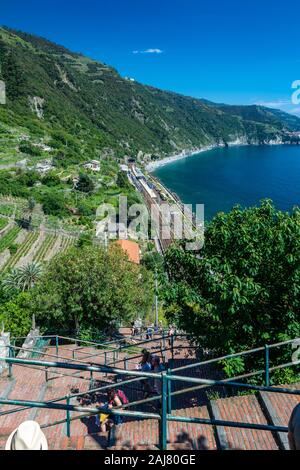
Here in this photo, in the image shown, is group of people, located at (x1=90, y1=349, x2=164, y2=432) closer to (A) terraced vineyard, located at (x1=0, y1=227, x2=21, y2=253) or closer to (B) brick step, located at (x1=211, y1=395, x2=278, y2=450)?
(B) brick step, located at (x1=211, y1=395, x2=278, y2=450)

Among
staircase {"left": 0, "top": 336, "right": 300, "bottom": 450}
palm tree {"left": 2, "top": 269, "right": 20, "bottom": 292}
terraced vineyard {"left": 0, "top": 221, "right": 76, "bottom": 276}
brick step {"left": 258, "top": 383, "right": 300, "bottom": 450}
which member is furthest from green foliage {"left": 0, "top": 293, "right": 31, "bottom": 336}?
terraced vineyard {"left": 0, "top": 221, "right": 76, "bottom": 276}

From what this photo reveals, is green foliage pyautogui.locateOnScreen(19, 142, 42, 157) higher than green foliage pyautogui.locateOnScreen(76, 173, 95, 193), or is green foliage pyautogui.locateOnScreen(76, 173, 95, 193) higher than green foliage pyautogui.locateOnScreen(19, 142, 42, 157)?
green foliage pyautogui.locateOnScreen(19, 142, 42, 157)

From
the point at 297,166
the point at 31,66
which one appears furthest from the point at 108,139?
the point at 297,166

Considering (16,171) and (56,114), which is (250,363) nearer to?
(16,171)

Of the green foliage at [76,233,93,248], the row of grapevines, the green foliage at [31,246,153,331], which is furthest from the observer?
the green foliage at [76,233,93,248]

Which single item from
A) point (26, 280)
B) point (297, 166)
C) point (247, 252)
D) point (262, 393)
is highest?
point (297, 166)

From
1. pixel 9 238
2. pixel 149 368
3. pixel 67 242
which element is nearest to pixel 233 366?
pixel 149 368

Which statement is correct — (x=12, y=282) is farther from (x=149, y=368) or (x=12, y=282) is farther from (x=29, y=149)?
(x=29, y=149)

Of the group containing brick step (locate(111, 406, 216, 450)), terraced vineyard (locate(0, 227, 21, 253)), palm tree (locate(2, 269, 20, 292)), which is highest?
terraced vineyard (locate(0, 227, 21, 253))
